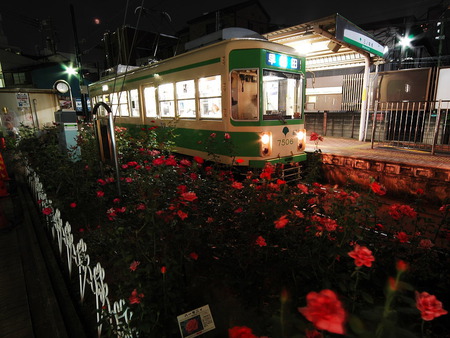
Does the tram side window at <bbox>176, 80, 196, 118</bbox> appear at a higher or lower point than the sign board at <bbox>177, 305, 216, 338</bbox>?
higher

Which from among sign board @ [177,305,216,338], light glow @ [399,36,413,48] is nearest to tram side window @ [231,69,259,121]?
sign board @ [177,305,216,338]

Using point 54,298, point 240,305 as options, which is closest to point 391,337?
point 240,305

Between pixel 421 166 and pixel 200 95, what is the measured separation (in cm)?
539

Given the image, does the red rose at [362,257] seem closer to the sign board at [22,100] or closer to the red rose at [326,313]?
the red rose at [326,313]

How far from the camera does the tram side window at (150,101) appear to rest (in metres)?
8.41

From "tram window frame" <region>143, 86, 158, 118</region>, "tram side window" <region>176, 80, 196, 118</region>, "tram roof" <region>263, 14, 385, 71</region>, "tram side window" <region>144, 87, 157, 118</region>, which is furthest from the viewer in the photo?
"tram side window" <region>144, 87, 157, 118</region>

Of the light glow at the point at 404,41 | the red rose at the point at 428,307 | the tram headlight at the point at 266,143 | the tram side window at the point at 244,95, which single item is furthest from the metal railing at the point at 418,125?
the red rose at the point at 428,307

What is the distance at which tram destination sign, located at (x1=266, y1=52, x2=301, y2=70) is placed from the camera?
223 inches

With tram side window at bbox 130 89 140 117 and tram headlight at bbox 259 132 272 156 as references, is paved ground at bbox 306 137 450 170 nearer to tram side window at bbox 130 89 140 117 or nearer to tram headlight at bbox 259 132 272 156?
tram headlight at bbox 259 132 272 156

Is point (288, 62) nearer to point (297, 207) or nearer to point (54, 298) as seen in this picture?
point (297, 207)

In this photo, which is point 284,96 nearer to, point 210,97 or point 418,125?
point 210,97

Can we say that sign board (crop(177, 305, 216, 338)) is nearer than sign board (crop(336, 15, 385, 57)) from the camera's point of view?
Yes

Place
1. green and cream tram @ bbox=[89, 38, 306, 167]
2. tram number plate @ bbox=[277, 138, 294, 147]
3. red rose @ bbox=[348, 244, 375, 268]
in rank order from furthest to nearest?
1. tram number plate @ bbox=[277, 138, 294, 147]
2. green and cream tram @ bbox=[89, 38, 306, 167]
3. red rose @ bbox=[348, 244, 375, 268]

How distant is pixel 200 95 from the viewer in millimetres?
6547
